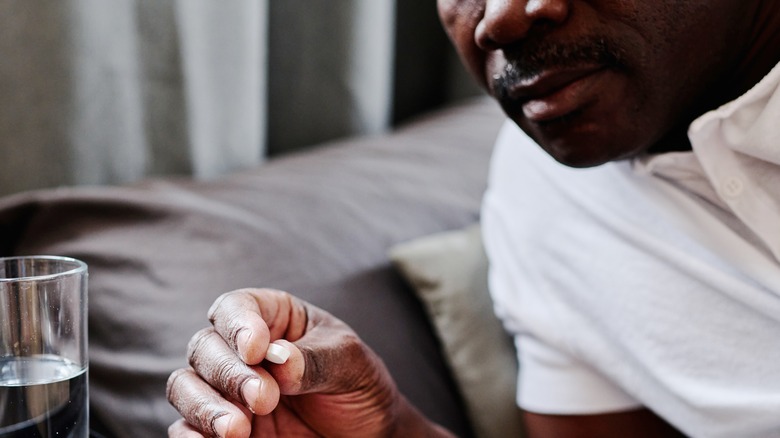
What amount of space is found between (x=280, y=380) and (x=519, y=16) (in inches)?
16.7

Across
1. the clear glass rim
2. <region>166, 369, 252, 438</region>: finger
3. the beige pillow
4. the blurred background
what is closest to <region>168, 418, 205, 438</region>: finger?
<region>166, 369, 252, 438</region>: finger

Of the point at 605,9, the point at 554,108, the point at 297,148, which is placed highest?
the point at 605,9

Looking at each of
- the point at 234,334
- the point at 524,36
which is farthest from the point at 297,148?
the point at 234,334

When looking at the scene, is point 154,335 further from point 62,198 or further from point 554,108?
point 554,108

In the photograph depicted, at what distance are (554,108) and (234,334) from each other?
42cm

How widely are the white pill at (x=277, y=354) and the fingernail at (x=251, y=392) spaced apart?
0.08 feet

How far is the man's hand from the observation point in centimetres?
63

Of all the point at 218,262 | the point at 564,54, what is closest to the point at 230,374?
the point at 218,262

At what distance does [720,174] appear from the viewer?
34.3 inches

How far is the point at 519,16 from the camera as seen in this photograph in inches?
31.5

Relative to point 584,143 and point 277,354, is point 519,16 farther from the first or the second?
point 277,354

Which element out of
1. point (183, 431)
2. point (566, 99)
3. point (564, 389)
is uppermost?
point (566, 99)

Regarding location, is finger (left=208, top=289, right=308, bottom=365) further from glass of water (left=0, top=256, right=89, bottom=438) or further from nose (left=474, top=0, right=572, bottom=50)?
nose (left=474, top=0, right=572, bottom=50)

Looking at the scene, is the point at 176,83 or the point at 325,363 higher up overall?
the point at 176,83
